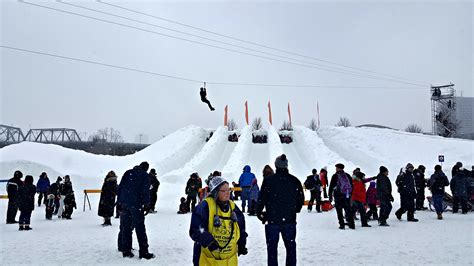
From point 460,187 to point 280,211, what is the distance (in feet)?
31.7

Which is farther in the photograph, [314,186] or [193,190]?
[193,190]

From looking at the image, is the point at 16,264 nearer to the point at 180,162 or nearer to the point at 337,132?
the point at 180,162

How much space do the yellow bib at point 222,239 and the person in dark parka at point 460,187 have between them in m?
11.0

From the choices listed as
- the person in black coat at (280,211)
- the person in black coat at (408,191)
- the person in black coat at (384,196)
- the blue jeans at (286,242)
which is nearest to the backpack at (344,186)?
the person in black coat at (384,196)

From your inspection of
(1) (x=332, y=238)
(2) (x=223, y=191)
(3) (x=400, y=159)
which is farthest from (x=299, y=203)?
(3) (x=400, y=159)

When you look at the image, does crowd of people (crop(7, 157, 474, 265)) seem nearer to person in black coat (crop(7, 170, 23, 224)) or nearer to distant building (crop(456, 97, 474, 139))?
person in black coat (crop(7, 170, 23, 224))

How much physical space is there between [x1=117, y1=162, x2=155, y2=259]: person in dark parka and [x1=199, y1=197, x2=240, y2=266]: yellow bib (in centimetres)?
334

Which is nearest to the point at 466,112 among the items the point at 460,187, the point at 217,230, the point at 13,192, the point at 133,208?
the point at 460,187

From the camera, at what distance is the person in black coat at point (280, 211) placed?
17.5 ft

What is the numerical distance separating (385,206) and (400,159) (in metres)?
21.4

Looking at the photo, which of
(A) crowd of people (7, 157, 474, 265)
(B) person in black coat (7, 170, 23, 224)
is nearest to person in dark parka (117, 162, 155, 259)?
(A) crowd of people (7, 157, 474, 265)

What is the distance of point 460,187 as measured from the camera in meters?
12.0

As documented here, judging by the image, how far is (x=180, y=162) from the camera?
108 ft

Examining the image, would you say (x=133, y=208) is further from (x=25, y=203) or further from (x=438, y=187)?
(x=438, y=187)
